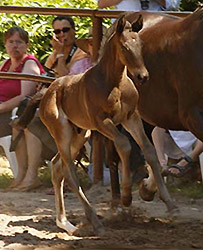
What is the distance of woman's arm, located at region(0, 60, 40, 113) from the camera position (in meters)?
8.67

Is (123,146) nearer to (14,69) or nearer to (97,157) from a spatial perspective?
(97,157)

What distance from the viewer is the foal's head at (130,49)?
5.66 metres

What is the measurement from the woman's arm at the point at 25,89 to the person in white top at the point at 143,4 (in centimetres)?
93

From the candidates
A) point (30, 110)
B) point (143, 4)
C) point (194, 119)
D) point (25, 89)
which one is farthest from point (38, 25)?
point (194, 119)

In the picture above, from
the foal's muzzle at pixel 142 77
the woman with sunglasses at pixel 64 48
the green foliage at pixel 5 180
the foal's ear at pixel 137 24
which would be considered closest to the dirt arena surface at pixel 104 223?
the green foliage at pixel 5 180

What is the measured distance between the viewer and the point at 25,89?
28.5 feet

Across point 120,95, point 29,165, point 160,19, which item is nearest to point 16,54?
point 29,165

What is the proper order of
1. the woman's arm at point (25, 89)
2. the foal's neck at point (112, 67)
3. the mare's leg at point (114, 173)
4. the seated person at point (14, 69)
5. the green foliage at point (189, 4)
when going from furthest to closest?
the green foliage at point (189, 4) → the seated person at point (14, 69) → the woman's arm at point (25, 89) → the mare's leg at point (114, 173) → the foal's neck at point (112, 67)

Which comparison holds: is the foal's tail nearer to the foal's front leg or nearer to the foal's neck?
the foal's front leg

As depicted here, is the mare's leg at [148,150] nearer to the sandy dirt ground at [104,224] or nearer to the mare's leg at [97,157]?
the sandy dirt ground at [104,224]

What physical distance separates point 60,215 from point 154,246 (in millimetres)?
1005

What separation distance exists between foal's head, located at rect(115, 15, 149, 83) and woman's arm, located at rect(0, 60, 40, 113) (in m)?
2.86

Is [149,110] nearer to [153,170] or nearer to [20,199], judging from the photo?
[153,170]

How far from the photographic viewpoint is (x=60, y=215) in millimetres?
6527
